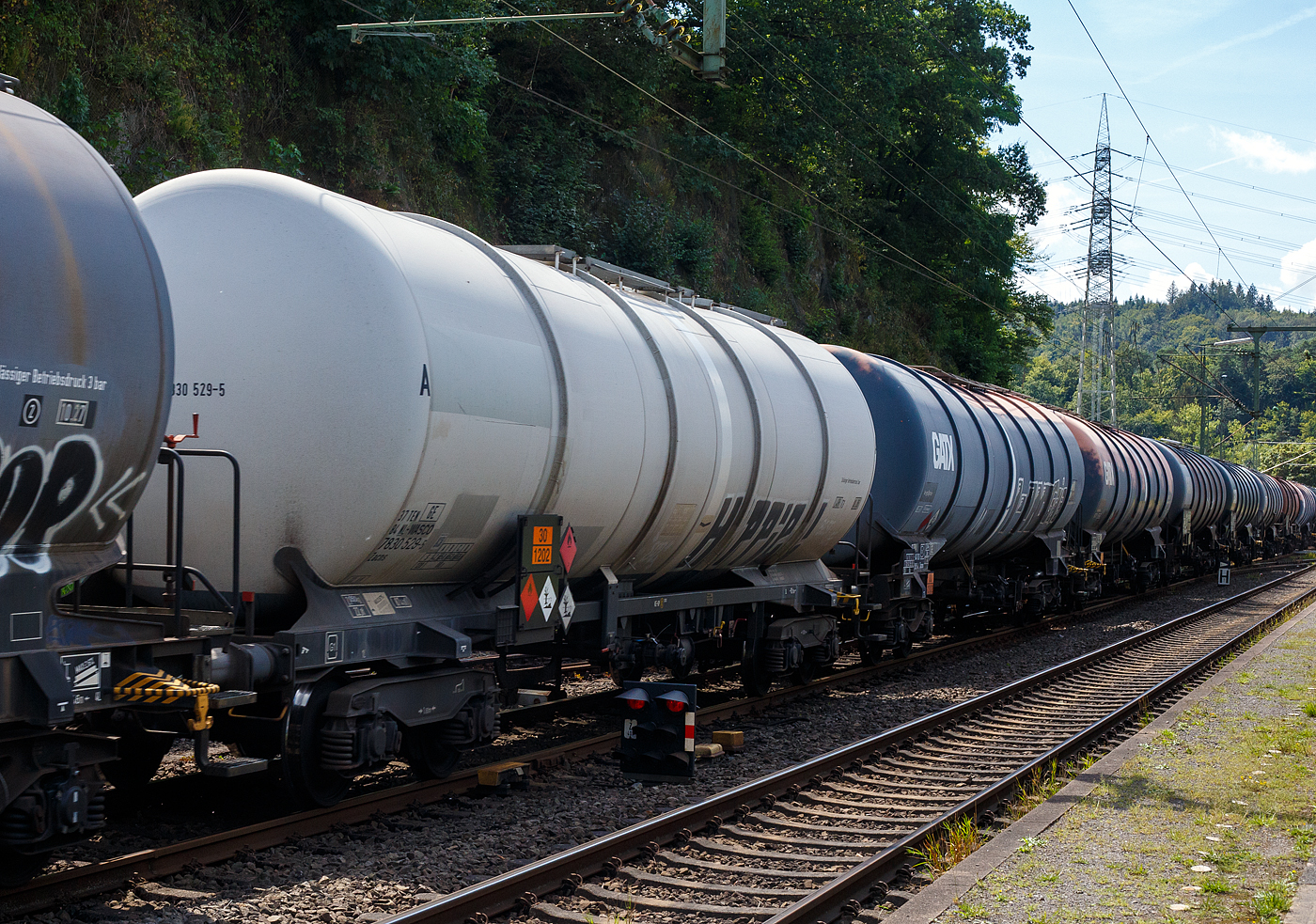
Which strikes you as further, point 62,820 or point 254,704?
point 254,704

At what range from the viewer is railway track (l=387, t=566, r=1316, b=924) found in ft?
19.6

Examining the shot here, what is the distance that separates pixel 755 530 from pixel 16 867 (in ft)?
24.7

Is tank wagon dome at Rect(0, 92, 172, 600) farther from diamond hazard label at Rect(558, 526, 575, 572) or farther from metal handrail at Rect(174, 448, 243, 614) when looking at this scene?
diamond hazard label at Rect(558, 526, 575, 572)

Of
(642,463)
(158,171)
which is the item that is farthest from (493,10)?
(642,463)

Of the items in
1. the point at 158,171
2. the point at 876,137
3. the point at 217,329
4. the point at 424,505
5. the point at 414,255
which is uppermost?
the point at 876,137

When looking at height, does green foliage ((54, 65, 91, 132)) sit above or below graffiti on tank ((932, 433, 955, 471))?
above

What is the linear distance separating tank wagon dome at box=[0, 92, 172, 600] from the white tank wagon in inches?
62.4

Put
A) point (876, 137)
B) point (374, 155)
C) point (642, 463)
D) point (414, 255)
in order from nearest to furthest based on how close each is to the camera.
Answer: point (414, 255)
point (642, 463)
point (374, 155)
point (876, 137)

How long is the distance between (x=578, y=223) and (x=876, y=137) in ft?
62.8

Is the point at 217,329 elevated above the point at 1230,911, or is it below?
above

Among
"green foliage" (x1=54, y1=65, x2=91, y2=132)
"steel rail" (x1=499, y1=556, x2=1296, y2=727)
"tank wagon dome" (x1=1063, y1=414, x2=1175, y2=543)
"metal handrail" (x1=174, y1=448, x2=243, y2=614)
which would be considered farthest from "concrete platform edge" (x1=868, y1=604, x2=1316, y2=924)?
"green foliage" (x1=54, y1=65, x2=91, y2=132)

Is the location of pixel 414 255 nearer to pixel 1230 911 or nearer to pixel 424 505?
pixel 424 505

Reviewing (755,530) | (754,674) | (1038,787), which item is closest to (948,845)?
(1038,787)

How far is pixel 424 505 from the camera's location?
24.0 feet
